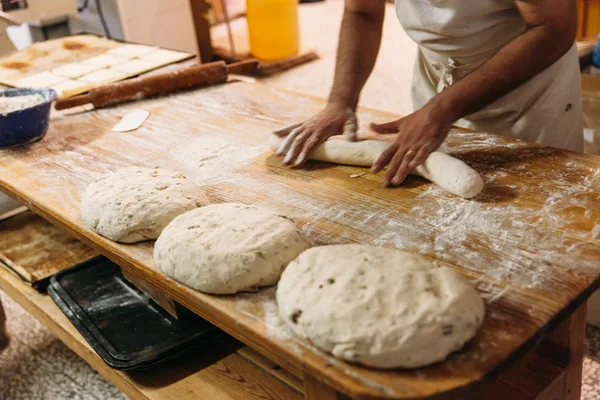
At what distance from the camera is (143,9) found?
4.19 meters

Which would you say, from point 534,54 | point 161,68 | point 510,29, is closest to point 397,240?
point 534,54

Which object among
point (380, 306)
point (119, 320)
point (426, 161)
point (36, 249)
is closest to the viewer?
point (380, 306)

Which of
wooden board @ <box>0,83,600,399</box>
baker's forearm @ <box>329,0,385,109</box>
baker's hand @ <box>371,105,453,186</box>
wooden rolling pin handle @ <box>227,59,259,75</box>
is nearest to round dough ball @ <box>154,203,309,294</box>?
wooden board @ <box>0,83,600,399</box>

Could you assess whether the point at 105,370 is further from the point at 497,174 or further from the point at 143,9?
the point at 143,9

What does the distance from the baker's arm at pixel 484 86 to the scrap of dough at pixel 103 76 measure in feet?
5.03

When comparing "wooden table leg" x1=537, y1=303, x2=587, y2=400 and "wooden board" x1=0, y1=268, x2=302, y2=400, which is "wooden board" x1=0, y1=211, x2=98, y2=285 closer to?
"wooden board" x1=0, y1=268, x2=302, y2=400

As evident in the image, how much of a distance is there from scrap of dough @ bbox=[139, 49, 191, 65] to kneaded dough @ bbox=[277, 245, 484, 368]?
A: 6.19ft

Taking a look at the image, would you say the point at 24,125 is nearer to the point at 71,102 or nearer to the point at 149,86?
the point at 71,102

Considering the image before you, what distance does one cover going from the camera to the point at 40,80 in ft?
8.65

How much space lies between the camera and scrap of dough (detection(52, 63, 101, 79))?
8.79ft

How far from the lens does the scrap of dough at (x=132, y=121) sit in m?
1.96

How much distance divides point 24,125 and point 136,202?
73cm

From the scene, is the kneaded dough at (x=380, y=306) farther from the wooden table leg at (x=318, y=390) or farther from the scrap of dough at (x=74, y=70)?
the scrap of dough at (x=74, y=70)

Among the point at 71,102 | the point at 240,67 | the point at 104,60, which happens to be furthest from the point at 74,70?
the point at 240,67
